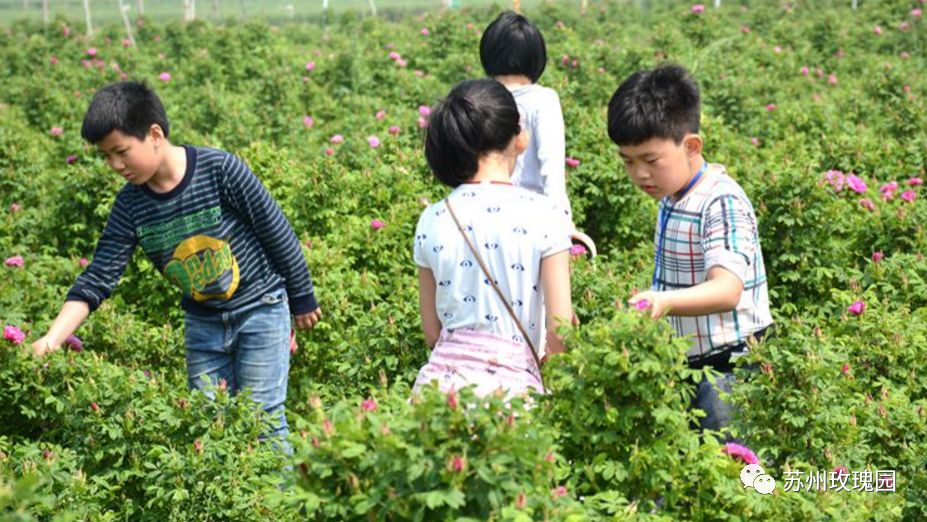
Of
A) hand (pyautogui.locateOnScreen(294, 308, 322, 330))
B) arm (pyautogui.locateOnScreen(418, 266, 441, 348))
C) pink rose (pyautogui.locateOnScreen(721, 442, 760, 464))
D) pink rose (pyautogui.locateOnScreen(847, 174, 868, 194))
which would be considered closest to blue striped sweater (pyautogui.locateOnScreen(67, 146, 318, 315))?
hand (pyautogui.locateOnScreen(294, 308, 322, 330))

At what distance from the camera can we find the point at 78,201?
5816mm

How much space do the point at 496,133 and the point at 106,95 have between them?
1232 mm

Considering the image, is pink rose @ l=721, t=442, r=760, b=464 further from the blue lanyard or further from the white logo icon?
the blue lanyard

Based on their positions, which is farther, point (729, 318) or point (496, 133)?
point (729, 318)

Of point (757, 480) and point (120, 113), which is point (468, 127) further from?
point (120, 113)

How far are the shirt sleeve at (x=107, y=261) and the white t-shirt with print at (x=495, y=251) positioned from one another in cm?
118

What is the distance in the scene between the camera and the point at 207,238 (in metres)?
3.34

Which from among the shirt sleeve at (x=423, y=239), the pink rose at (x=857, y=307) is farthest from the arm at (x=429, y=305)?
the pink rose at (x=857, y=307)

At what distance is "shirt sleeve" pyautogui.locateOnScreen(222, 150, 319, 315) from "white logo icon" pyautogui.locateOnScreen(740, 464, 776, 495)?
1487 millimetres

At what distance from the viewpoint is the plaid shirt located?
9.37 feet

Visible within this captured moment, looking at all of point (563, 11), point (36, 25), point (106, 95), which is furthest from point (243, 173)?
point (36, 25)

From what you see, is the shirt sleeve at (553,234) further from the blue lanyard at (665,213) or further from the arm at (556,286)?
the blue lanyard at (665,213)

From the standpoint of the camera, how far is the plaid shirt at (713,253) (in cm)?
286

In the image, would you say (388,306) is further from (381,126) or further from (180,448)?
(381,126)
